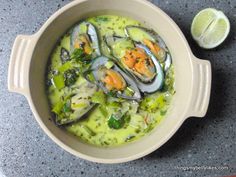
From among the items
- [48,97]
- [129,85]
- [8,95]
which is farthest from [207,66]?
[8,95]

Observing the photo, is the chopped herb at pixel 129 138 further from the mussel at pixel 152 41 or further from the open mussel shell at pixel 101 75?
the mussel at pixel 152 41

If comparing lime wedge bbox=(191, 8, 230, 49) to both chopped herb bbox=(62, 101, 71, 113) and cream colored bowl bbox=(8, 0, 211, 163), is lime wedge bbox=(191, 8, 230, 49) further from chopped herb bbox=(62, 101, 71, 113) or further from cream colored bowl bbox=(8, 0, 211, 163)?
chopped herb bbox=(62, 101, 71, 113)

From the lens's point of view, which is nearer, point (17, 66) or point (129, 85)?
point (17, 66)

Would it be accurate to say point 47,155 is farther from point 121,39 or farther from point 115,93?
point 121,39

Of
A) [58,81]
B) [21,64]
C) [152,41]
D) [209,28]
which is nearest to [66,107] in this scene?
[58,81]

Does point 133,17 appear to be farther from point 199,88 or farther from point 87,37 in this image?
point 199,88

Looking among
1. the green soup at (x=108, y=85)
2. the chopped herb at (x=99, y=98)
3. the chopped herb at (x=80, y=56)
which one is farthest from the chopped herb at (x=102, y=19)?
the chopped herb at (x=99, y=98)

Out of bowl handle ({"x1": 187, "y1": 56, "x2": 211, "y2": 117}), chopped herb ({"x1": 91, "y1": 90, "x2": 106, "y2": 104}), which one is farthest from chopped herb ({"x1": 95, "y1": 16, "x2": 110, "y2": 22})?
bowl handle ({"x1": 187, "y1": 56, "x2": 211, "y2": 117})
